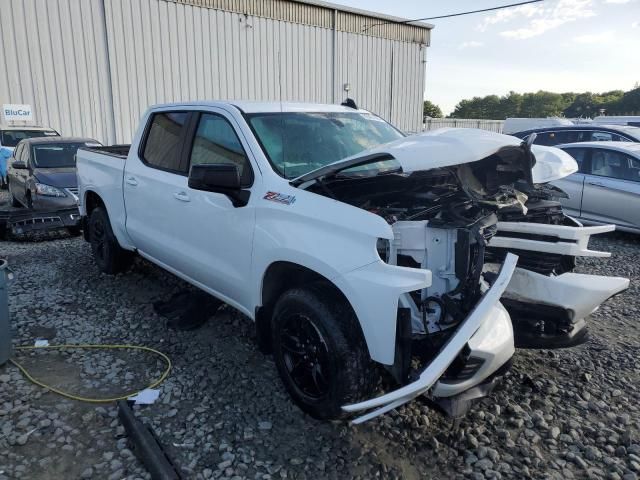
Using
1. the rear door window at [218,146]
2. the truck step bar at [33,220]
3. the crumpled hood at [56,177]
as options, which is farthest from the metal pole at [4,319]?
the crumpled hood at [56,177]

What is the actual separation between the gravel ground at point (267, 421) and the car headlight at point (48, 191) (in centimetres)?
417

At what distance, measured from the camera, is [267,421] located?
9.95 ft

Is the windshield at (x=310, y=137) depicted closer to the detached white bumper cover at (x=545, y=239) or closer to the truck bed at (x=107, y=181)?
the detached white bumper cover at (x=545, y=239)

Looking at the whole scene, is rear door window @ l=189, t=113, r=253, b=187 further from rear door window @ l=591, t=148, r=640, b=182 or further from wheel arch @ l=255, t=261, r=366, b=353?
rear door window @ l=591, t=148, r=640, b=182

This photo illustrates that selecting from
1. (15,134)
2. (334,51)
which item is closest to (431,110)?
(334,51)

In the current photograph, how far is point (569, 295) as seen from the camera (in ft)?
9.42

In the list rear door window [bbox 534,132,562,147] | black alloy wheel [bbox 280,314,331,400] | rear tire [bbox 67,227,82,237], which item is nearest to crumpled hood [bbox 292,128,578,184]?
black alloy wheel [bbox 280,314,331,400]

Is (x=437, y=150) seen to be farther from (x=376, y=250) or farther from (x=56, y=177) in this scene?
(x=56, y=177)

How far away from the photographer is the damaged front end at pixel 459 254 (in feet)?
7.98

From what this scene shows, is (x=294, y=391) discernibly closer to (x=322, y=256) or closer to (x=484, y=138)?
(x=322, y=256)

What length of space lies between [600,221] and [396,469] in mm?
6852

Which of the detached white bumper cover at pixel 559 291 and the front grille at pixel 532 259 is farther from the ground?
the front grille at pixel 532 259

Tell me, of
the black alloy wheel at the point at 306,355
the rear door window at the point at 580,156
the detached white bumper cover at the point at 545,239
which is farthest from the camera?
the rear door window at the point at 580,156

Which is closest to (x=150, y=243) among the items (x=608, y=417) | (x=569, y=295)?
(x=569, y=295)
